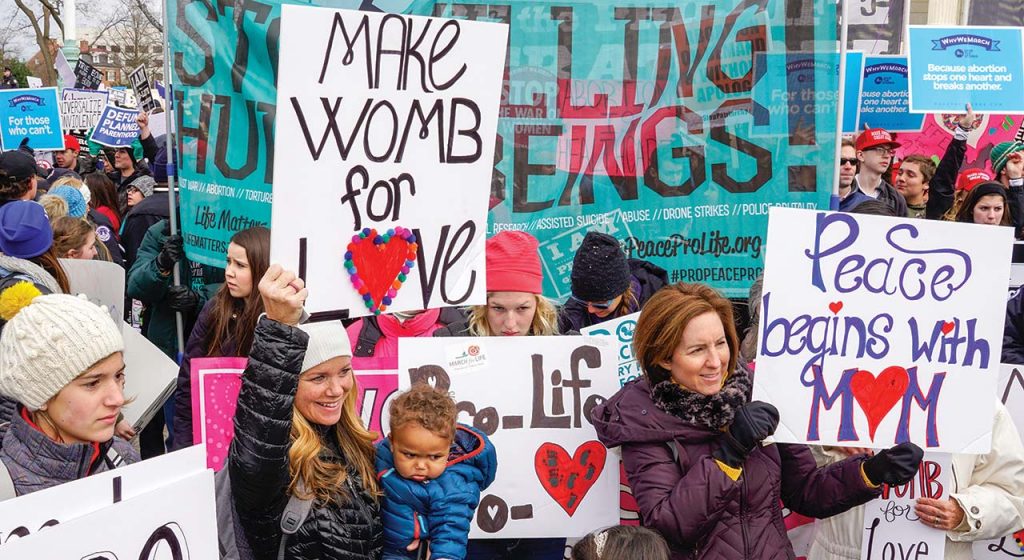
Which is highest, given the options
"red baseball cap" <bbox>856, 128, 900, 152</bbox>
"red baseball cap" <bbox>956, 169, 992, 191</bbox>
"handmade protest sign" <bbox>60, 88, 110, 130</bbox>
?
"handmade protest sign" <bbox>60, 88, 110, 130</bbox>

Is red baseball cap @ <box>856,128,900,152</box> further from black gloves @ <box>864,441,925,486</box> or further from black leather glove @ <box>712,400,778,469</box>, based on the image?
black leather glove @ <box>712,400,778,469</box>

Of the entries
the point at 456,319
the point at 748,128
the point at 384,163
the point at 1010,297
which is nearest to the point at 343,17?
the point at 384,163

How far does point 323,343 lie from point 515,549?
1291mm

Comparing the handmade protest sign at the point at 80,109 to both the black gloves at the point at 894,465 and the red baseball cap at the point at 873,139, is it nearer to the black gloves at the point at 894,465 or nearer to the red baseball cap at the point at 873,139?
the red baseball cap at the point at 873,139

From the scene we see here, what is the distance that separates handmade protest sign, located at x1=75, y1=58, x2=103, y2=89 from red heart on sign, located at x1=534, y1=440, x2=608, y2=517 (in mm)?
14774

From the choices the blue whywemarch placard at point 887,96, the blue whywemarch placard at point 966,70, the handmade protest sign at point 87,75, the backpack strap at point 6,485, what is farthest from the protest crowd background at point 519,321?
the handmade protest sign at point 87,75

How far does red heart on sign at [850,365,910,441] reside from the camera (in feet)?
11.3

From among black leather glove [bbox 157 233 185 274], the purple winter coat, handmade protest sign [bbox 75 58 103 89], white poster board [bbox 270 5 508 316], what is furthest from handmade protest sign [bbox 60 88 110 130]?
the purple winter coat

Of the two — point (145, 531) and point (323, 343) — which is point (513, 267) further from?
point (145, 531)

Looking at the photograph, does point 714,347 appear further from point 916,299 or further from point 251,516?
point 251,516

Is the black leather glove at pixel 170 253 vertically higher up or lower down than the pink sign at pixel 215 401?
higher up

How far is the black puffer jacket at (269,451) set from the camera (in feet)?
8.24

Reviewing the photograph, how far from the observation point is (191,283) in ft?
19.3

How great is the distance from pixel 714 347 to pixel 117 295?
3.08 metres
